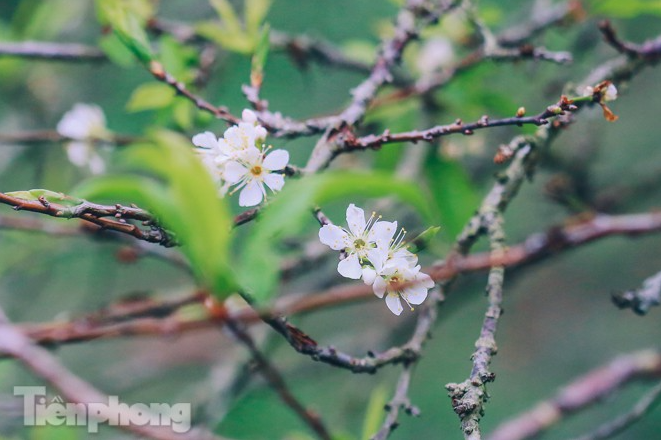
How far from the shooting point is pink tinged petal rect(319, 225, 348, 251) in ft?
2.98

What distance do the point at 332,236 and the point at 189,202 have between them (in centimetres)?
27

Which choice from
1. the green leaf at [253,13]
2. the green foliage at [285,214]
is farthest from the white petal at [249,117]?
the green leaf at [253,13]

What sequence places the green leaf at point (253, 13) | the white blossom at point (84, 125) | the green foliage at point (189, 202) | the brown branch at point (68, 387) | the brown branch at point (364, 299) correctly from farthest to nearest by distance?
the white blossom at point (84, 125) → the green leaf at point (253, 13) → the brown branch at point (364, 299) → the brown branch at point (68, 387) → the green foliage at point (189, 202)

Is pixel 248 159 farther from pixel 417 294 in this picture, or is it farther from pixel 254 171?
pixel 417 294

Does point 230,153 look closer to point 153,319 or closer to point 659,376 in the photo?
point 153,319

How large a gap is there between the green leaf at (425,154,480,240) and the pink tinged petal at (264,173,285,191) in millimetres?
693

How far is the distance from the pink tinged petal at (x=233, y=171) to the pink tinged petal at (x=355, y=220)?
18 cm

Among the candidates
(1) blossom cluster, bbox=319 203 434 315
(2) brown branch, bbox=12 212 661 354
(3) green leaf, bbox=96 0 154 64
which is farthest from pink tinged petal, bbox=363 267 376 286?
(3) green leaf, bbox=96 0 154 64

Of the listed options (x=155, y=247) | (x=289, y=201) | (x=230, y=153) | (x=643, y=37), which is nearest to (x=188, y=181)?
(x=289, y=201)

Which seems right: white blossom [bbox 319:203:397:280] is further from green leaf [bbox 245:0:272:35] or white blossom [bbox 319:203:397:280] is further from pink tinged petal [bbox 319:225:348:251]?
green leaf [bbox 245:0:272:35]

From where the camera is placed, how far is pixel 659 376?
164 cm

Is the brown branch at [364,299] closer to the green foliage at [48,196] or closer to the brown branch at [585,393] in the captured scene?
the green foliage at [48,196]

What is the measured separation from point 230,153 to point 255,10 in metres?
0.64

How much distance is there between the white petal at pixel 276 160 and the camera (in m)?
0.95
